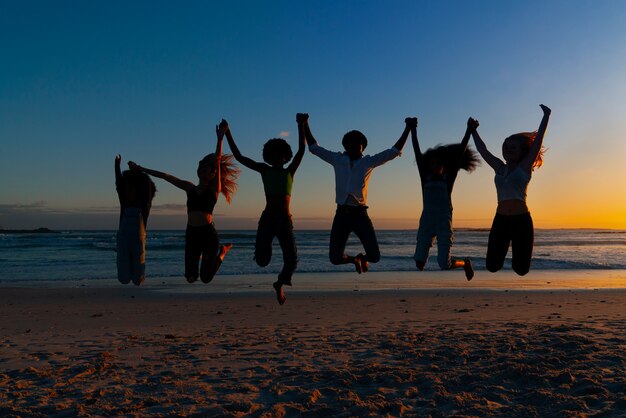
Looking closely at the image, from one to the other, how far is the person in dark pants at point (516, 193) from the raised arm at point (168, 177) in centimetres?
403

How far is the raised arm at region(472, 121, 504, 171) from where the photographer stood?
7629mm

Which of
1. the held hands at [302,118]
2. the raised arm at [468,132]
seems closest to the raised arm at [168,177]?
the held hands at [302,118]

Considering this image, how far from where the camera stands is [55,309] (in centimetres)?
1973

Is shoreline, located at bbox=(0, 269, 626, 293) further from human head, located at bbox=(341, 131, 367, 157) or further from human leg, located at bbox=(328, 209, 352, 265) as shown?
human head, located at bbox=(341, 131, 367, 157)

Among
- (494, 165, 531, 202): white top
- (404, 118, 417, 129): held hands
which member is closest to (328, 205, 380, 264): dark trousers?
(404, 118, 417, 129): held hands

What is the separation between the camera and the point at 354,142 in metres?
7.89

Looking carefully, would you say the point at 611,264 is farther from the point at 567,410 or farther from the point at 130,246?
the point at 130,246

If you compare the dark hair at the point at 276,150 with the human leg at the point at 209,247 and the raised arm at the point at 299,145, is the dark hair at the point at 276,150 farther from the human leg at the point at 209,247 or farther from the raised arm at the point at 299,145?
the human leg at the point at 209,247

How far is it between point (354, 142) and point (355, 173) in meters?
0.43

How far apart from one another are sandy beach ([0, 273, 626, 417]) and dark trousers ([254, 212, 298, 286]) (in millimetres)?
2949

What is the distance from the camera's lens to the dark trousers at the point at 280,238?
310 inches

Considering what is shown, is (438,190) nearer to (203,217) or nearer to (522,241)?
(522,241)

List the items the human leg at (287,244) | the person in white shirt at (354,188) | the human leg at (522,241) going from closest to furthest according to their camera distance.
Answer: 1. the human leg at (522,241)
2. the human leg at (287,244)
3. the person in white shirt at (354,188)

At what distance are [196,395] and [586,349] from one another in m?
8.20
